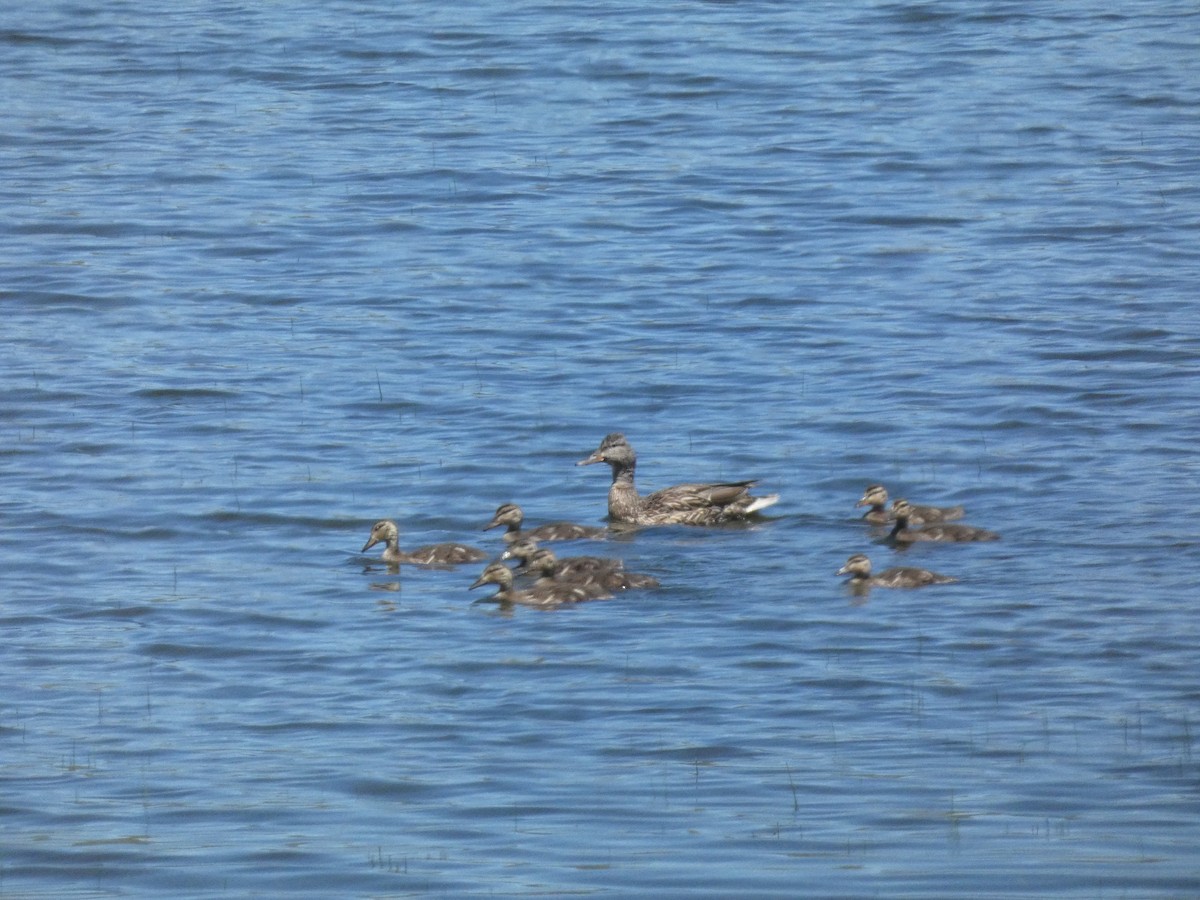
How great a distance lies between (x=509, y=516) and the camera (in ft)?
42.2

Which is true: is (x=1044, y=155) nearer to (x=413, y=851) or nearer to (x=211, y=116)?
(x=211, y=116)

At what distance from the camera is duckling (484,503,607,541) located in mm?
12883

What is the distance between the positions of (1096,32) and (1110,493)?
682 inches

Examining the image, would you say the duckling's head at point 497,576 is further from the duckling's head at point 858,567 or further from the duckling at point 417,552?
the duckling's head at point 858,567

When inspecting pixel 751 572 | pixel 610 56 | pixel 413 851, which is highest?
pixel 413 851

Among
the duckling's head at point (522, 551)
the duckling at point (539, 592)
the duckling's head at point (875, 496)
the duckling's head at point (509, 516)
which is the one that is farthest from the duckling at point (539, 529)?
the duckling's head at point (875, 496)

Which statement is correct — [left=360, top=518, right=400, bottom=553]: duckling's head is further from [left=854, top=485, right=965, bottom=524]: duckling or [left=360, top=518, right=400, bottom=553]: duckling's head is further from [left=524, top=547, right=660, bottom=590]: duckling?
[left=854, top=485, right=965, bottom=524]: duckling

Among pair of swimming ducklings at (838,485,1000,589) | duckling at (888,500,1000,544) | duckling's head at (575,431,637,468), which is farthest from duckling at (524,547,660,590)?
duckling's head at (575,431,637,468)

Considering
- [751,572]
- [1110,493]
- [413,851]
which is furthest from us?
[1110,493]

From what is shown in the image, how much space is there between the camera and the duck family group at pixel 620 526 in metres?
11.9

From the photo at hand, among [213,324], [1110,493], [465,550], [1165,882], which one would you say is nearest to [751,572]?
[465,550]

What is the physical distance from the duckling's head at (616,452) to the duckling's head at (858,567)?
2.47 metres

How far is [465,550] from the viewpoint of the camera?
496 inches

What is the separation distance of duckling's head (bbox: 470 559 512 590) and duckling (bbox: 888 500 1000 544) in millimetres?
2219
